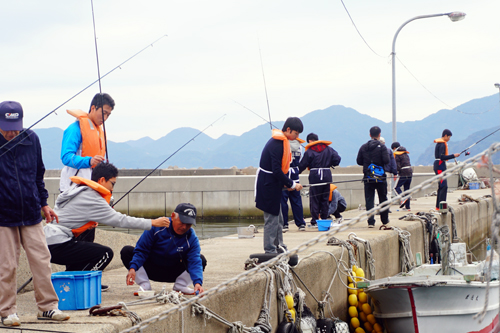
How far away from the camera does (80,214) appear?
424 centimetres

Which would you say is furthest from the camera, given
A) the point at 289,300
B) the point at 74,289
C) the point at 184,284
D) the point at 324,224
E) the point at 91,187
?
the point at 324,224

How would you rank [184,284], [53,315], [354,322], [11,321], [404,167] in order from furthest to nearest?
[404,167], [354,322], [184,284], [53,315], [11,321]

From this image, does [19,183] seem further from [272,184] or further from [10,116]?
[272,184]

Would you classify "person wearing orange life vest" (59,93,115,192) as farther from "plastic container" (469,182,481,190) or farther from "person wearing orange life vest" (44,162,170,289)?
"plastic container" (469,182,481,190)

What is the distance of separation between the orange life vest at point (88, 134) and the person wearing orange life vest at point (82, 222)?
0.58 meters

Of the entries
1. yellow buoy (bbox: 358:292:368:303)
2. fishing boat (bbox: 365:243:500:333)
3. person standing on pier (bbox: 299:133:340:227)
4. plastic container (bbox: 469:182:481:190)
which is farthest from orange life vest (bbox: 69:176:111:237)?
plastic container (bbox: 469:182:481:190)

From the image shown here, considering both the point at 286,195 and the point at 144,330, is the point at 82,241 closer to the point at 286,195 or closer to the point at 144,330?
the point at 144,330

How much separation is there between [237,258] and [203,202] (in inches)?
494

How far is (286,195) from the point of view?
899cm

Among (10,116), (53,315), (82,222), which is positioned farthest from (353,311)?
Answer: (10,116)

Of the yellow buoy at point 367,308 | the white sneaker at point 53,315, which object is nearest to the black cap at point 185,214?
the white sneaker at point 53,315

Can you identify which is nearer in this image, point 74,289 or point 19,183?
point 19,183

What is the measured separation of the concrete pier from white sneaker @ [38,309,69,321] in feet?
0.17

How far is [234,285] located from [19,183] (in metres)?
1.71
